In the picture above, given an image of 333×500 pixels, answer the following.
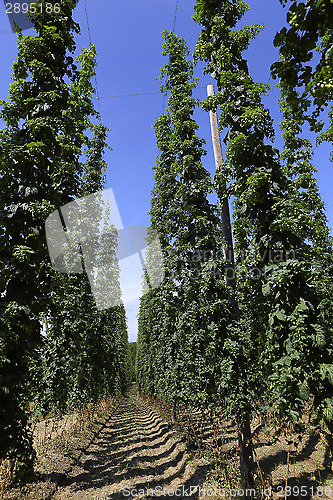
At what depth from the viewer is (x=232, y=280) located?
598cm

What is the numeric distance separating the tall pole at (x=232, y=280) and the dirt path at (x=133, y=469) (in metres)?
1.78

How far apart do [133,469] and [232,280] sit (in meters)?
6.49

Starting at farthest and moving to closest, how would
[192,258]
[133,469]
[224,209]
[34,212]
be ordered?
[133,469], [192,258], [224,209], [34,212]

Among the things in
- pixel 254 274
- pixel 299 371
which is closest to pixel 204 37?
pixel 254 274

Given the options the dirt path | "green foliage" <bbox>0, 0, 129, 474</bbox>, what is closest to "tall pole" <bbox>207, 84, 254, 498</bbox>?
the dirt path

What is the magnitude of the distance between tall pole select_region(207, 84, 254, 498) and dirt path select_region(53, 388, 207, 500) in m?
1.78

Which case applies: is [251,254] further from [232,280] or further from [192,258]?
[192,258]

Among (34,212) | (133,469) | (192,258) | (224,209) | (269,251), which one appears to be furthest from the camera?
(133,469)

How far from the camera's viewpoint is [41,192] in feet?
18.0

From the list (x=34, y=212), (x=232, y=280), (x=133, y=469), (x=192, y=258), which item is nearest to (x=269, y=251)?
(x=232, y=280)

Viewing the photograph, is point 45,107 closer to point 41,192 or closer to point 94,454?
point 41,192

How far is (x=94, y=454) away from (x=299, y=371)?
30.9ft

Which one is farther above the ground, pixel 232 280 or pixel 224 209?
pixel 224 209

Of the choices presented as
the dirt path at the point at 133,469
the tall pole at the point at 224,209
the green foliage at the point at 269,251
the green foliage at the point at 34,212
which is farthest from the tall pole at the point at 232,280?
the green foliage at the point at 34,212
